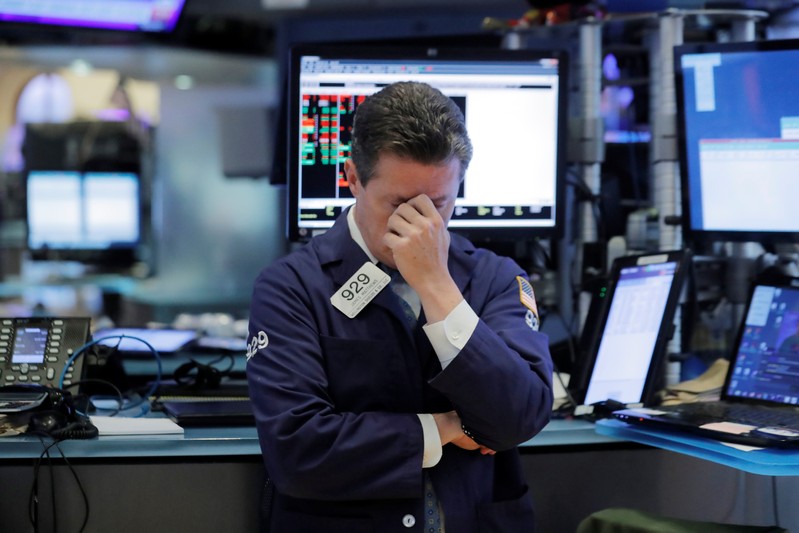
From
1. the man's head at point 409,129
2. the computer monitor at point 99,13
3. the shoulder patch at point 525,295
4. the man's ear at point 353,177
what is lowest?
the shoulder patch at point 525,295

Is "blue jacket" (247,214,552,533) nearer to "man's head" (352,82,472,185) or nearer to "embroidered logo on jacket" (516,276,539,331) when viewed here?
"embroidered logo on jacket" (516,276,539,331)

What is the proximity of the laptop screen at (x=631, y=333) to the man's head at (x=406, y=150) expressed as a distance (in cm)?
73

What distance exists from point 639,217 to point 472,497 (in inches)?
46.2

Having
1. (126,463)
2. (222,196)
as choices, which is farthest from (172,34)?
(126,463)

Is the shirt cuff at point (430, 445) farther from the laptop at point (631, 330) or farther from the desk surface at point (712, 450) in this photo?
the laptop at point (631, 330)

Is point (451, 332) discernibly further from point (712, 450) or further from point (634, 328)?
point (634, 328)

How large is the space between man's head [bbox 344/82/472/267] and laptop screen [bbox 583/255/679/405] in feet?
2.41

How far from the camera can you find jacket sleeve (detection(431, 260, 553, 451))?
166 cm

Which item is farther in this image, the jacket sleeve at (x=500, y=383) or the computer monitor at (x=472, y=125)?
the computer monitor at (x=472, y=125)

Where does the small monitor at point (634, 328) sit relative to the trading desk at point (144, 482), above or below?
above

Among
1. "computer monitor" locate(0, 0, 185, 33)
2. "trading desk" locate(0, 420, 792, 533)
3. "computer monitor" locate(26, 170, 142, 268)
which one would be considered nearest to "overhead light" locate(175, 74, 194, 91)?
"computer monitor" locate(26, 170, 142, 268)

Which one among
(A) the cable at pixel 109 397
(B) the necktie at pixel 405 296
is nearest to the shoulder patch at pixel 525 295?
(B) the necktie at pixel 405 296

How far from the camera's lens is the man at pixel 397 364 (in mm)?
1688

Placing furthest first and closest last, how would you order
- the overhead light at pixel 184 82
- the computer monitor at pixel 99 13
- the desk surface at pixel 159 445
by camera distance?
the overhead light at pixel 184 82, the computer monitor at pixel 99 13, the desk surface at pixel 159 445
